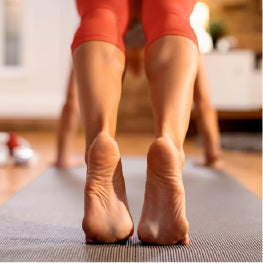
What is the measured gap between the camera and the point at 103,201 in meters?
0.61

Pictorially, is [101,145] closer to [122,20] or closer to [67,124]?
[122,20]

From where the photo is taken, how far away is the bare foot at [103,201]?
60cm

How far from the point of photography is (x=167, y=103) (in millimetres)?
640

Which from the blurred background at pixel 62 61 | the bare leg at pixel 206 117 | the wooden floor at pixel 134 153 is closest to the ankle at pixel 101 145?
the wooden floor at pixel 134 153

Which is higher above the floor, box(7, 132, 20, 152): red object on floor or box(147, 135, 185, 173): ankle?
box(147, 135, 185, 173): ankle

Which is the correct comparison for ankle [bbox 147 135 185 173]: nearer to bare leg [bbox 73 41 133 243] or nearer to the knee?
bare leg [bbox 73 41 133 243]

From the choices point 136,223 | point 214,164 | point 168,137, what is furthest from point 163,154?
point 214,164

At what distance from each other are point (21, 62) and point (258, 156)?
252 centimetres

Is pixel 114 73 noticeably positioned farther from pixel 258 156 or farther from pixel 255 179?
pixel 258 156

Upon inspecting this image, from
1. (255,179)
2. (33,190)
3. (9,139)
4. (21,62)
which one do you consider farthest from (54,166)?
(21,62)

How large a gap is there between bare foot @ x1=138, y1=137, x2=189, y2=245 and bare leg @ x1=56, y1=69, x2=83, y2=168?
0.92m

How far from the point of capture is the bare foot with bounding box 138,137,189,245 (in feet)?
1.92

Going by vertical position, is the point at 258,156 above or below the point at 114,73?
below

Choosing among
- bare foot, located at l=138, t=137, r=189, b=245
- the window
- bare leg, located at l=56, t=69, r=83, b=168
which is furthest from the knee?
the window
